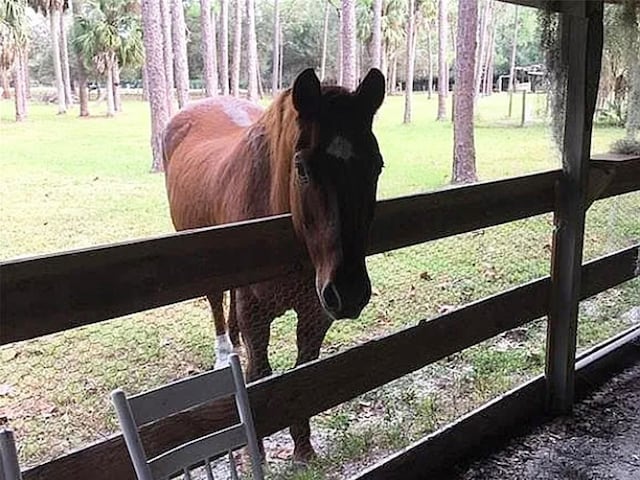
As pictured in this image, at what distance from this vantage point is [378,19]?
4.86 m

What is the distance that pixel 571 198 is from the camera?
301cm

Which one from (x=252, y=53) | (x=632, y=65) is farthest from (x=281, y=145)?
Result: (x=632, y=65)

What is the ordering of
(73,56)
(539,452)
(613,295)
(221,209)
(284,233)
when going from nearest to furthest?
(284,233), (221,209), (539,452), (73,56), (613,295)

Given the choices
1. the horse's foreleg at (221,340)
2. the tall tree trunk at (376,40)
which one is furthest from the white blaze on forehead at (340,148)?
the tall tree trunk at (376,40)

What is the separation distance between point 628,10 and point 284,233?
2.04 metres

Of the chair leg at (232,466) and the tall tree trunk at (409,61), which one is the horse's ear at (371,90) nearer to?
the chair leg at (232,466)

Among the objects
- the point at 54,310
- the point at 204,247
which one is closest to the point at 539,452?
the point at 204,247

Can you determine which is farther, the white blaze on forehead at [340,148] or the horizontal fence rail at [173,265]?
the white blaze on forehead at [340,148]

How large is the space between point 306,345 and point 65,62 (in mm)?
1730

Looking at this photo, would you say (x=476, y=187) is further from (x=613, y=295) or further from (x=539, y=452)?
(x=613, y=295)

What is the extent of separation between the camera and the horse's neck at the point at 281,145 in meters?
2.01

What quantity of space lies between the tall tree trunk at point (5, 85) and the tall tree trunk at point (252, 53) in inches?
43.8

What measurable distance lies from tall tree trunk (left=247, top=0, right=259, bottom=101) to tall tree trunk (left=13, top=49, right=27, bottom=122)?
3.45 ft

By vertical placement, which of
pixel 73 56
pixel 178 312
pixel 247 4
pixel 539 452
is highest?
pixel 247 4
